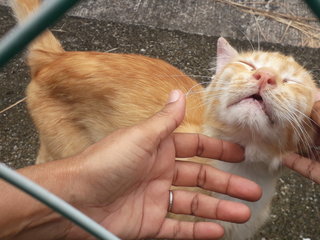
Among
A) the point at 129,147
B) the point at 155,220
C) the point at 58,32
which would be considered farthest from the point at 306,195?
the point at 58,32

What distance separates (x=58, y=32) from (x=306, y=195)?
7.52ft

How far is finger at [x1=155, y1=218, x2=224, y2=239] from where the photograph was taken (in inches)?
62.3

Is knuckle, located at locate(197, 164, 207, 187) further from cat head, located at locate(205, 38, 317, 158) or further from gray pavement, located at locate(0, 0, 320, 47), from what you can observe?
gray pavement, located at locate(0, 0, 320, 47)

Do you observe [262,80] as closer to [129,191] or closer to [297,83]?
[297,83]

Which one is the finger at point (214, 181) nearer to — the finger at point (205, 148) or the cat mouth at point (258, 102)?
the finger at point (205, 148)

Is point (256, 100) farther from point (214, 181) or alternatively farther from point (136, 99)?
point (136, 99)

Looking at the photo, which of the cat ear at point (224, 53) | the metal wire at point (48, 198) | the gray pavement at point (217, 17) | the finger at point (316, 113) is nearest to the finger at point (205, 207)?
the finger at point (316, 113)

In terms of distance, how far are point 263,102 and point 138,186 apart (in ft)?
1.99

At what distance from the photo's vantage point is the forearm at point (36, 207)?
54.9 inches

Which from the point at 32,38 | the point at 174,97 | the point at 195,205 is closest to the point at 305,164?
the point at 195,205

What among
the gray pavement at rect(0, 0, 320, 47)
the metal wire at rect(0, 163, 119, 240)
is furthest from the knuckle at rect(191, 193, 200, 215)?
the gray pavement at rect(0, 0, 320, 47)

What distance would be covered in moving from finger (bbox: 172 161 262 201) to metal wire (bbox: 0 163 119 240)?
89 centimetres

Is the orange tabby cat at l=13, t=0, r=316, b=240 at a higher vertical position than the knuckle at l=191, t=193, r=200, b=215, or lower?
higher

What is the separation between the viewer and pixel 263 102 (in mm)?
1465
